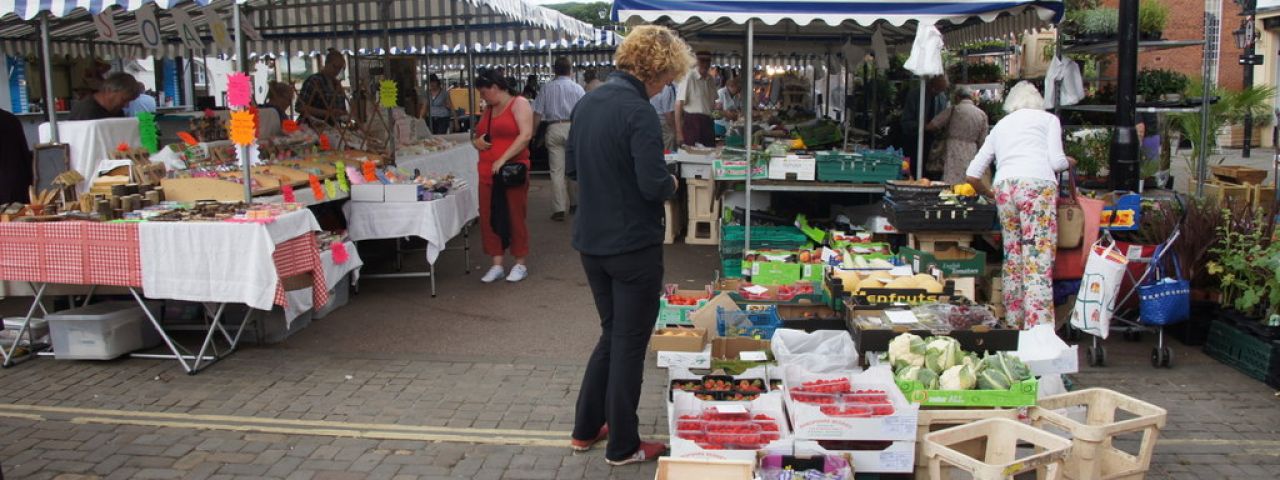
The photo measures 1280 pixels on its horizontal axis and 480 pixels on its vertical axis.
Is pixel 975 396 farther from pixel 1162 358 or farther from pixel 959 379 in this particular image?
pixel 1162 358

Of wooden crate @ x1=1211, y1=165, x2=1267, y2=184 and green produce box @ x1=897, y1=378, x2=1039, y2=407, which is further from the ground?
wooden crate @ x1=1211, y1=165, x2=1267, y2=184

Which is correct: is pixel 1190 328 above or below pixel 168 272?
below

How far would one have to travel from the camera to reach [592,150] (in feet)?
12.9

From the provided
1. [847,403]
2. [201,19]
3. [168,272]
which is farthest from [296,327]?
[201,19]

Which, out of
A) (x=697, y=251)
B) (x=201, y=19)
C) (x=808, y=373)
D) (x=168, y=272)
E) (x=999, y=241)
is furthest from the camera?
(x=201, y=19)

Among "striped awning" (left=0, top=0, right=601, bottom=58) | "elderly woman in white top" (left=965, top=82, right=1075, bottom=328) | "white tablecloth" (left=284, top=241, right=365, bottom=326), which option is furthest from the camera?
"striped awning" (left=0, top=0, right=601, bottom=58)

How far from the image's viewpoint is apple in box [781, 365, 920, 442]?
3.86 metres

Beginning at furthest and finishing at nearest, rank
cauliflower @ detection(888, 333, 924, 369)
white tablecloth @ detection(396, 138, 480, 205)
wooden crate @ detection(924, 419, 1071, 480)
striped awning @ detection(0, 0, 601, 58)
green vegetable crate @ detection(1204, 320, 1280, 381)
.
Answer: striped awning @ detection(0, 0, 601, 58) → white tablecloth @ detection(396, 138, 480, 205) → green vegetable crate @ detection(1204, 320, 1280, 381) → cauliflower @ detection(888, 333, 924, 369) → wooden crate @ detection(924, 419, 1071, 480)

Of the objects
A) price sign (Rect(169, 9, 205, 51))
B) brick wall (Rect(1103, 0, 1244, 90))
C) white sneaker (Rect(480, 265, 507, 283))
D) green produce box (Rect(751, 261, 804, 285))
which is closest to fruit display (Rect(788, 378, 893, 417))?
green produce box (Rect(751, 261, 804, 285))

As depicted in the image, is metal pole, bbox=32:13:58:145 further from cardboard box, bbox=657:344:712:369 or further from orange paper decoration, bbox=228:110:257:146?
cardboard box, bbox=657:344:712:369

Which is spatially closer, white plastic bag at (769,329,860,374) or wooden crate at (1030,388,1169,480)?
wooden crate at (1030,388,1169,480)

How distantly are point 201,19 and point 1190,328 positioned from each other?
437 inches

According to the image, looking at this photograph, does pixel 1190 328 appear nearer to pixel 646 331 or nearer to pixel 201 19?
pixel 646 331

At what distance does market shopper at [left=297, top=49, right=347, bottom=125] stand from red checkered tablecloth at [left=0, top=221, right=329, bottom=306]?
3981 mm
